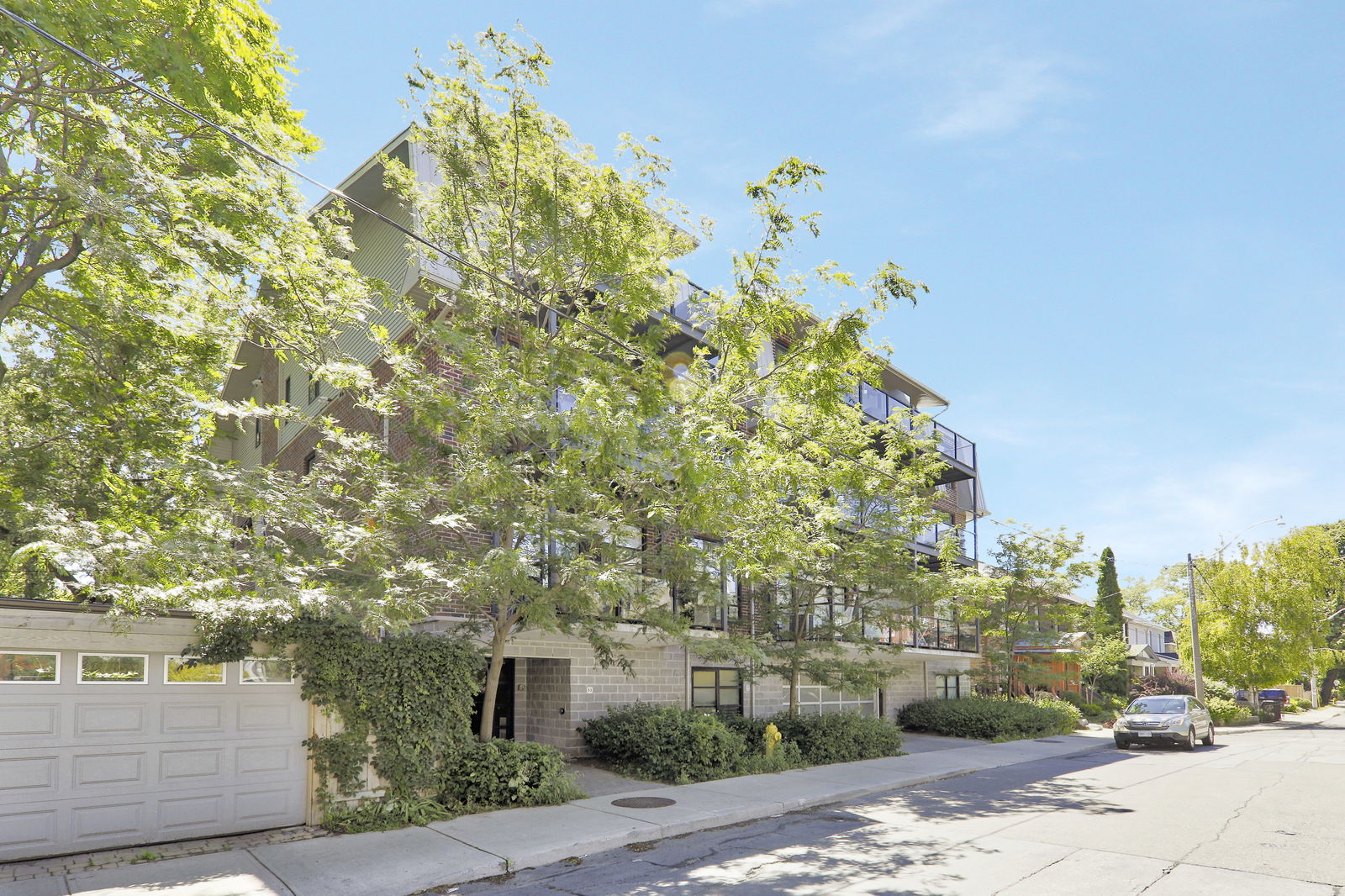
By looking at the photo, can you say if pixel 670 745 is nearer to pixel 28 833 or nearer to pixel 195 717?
pixel 195 717

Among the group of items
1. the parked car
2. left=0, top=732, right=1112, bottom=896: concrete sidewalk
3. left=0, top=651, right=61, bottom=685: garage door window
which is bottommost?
the parked car

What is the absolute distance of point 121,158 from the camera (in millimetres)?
9086

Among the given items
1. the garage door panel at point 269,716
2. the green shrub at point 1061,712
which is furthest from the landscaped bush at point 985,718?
the garage door panel at point 269,716

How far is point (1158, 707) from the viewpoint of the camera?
22.9 m

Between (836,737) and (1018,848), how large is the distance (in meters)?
8.72

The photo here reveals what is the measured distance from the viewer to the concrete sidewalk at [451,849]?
8.00 metres

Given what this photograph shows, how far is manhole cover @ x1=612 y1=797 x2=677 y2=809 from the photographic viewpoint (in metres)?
12.1

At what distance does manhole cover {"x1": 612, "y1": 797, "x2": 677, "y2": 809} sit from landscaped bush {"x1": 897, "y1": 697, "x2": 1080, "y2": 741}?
1461 centimetres

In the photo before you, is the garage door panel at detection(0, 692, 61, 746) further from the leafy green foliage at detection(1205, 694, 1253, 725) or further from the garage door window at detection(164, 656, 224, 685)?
the leafy green foliage at detection(1205, 694, 1253, 725)

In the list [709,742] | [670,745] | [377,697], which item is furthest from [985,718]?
[377,697]

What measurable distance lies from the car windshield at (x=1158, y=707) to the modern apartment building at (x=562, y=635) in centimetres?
562

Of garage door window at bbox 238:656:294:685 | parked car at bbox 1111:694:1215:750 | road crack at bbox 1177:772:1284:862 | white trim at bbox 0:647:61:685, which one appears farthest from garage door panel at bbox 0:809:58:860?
parked car at bbox 1111:694:1215:750

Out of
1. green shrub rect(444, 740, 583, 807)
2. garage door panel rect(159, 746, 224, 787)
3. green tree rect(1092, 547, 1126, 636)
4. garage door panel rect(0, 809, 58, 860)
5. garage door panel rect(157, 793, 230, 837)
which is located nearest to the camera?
garage door panel rect(0, 809, 58, 860)

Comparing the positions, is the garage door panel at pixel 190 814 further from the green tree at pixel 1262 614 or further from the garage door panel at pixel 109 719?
the green tree at pixel 1262 614
